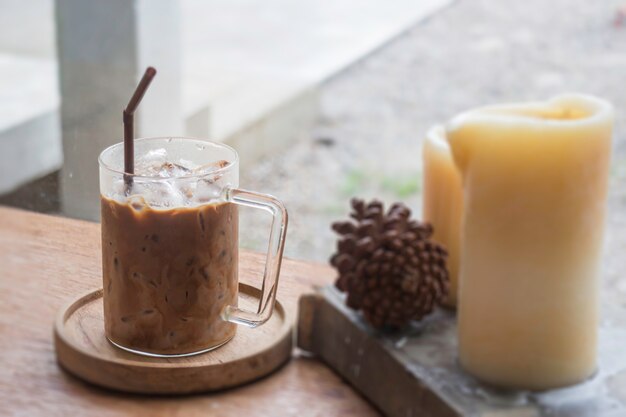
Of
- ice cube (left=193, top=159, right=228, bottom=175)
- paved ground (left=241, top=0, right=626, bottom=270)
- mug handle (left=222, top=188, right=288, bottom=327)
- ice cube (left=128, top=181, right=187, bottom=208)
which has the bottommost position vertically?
paved ground (left=241, top=0, right=626, bottom=270)

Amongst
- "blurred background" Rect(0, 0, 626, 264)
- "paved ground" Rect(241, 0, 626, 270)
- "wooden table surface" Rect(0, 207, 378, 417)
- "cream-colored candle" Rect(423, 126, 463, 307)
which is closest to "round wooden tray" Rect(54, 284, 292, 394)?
"wooden table surface" Rect(0, 207, 378, 417)

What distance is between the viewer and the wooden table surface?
1.02ft

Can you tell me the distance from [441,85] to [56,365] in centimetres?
141

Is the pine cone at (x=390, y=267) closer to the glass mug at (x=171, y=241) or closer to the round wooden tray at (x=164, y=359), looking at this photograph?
the round wooden tray at (x=164, y=359)

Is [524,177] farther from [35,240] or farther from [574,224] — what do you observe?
[35,240]

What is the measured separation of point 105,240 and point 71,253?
32 mm

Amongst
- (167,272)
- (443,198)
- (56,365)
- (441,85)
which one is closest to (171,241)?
(167,272)

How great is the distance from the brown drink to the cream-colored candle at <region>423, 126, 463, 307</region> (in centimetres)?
24

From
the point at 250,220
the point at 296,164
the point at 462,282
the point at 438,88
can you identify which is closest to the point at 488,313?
the point at 462,282

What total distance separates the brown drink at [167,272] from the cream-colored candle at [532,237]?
0.18 meters

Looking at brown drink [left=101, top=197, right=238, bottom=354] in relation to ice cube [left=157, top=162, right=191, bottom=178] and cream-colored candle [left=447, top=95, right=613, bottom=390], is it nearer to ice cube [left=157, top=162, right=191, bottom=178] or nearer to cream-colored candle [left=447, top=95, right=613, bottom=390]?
ice cube [left=157, top=162, right=191, bottom=178]

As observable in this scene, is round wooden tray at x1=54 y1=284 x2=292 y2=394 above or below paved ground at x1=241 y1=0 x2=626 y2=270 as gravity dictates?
above

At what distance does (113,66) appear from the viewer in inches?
17.3

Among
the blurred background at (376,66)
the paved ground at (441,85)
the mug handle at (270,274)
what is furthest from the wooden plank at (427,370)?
the paved ground at (441,85)
